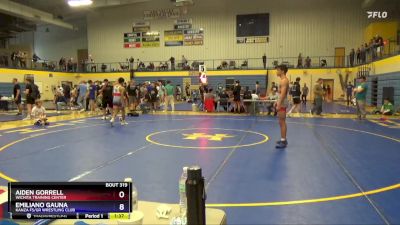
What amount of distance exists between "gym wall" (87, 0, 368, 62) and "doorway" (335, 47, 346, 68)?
43 centimetres

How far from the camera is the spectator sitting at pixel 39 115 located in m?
12.7

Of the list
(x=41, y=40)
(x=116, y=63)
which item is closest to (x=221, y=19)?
(x=116, y=63)

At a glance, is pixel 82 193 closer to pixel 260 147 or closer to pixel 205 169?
pixel 205 169

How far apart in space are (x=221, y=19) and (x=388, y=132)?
26.0m

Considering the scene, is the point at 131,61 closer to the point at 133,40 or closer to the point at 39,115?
the point at 133,40

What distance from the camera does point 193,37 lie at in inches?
1374

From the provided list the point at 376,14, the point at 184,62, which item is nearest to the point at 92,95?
the point at 184,62

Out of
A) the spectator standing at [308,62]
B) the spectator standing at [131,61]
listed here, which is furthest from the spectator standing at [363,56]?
the spectator standing at [131,61]

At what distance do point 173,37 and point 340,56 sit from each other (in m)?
16.2

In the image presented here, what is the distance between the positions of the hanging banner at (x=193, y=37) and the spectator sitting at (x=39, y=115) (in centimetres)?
2316

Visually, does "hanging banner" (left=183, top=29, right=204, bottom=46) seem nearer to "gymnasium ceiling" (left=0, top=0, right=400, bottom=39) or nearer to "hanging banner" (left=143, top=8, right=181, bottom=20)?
"hanging banner" (left=143, top=8, right=181, bottom=20)

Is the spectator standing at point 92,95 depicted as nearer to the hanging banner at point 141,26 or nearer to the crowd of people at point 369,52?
the crowd of people at point 369,52

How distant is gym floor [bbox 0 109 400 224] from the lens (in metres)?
4.06

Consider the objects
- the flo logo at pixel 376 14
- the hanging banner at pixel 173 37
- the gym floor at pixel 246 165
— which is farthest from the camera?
the hanging banner at pixel 173 37
